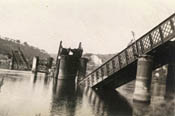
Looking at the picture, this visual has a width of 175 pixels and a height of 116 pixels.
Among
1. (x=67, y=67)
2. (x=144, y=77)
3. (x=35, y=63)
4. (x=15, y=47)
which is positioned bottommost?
(x=144, y=77)

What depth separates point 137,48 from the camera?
58.8 ft

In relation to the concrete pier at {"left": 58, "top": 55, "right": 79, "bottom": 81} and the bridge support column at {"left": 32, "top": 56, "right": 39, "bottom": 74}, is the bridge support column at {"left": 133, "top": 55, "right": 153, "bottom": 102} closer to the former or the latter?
the concrete pier at {"left": 58, "top": 55, "right": 79, "bottom": 81}

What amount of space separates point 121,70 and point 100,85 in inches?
183

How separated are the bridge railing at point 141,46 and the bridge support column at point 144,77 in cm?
86

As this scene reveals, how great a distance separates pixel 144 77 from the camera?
16.4m

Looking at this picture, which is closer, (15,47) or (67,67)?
(67,67)

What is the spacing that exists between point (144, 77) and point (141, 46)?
2302mm

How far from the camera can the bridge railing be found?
15516 mm

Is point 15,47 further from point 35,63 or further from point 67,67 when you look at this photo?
point 67,67

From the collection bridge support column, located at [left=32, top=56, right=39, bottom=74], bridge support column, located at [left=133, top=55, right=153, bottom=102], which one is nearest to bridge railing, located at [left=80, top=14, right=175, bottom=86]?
bridge support column, located at [left=133, top=55, right=153, bottom=102]

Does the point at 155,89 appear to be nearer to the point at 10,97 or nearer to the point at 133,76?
the point at 133,76

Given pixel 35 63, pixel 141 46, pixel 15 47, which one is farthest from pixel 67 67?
pixel 15 47

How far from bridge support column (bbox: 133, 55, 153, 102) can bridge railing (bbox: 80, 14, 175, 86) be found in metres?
0.86

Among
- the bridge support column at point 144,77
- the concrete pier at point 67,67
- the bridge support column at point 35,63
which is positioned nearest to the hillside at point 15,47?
the bridge support column at point 35,63
